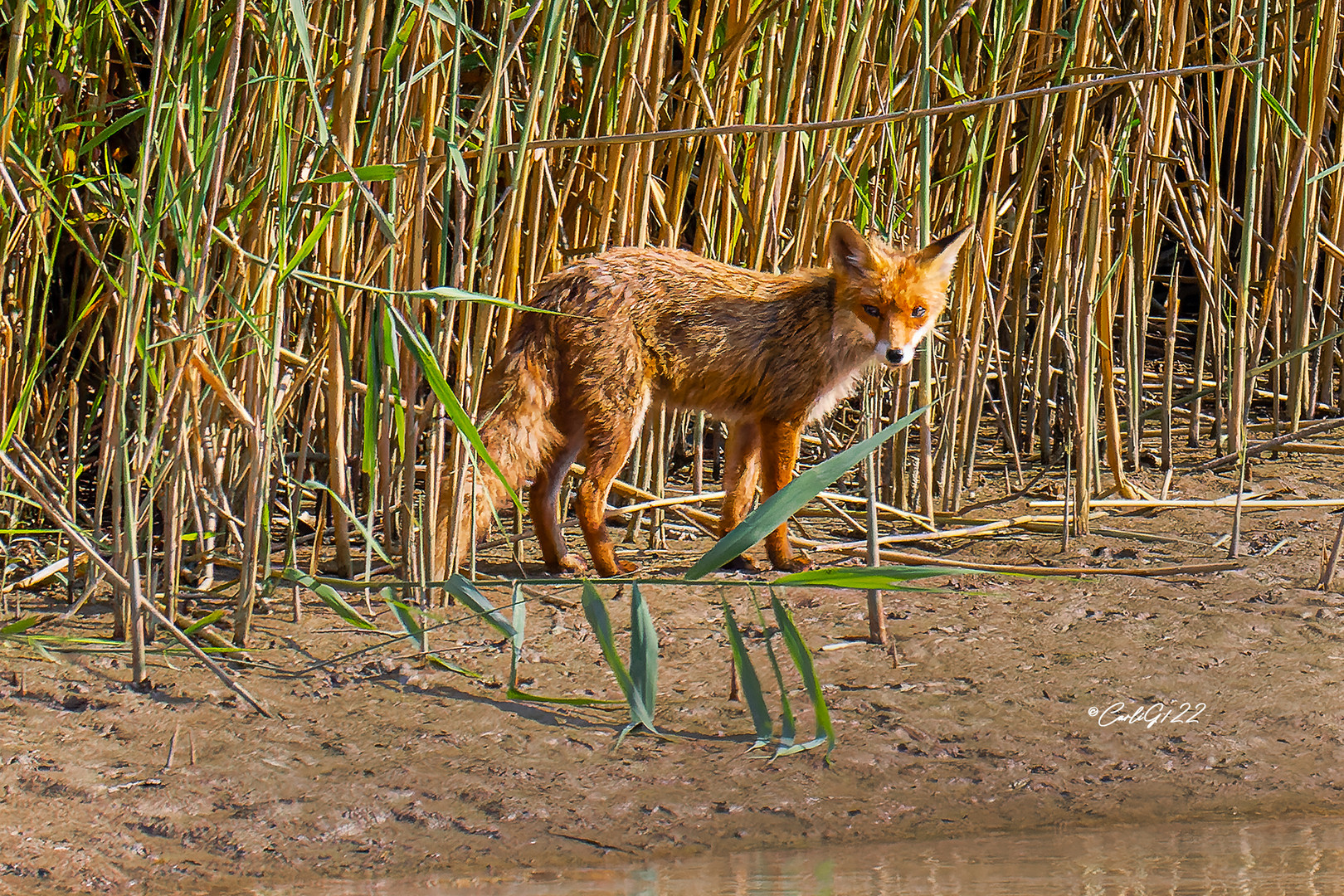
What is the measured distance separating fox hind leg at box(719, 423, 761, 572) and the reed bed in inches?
8.1

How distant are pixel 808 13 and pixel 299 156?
1722 mm

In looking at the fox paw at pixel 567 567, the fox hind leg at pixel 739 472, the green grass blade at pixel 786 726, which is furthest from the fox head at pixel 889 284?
the green grass blade at pixel 786 726

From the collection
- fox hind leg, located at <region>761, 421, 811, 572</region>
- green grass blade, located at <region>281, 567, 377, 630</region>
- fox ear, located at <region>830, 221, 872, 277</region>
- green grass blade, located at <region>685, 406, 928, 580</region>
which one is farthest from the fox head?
green grass blade, located at <region>281, 567, 377, 630</region>

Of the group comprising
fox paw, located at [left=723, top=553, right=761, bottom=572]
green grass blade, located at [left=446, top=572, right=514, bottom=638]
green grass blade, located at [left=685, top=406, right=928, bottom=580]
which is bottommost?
fox paw, located at [left=723, top=553, right=761, bottom=572]

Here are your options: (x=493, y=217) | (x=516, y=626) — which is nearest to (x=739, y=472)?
(x=493, y=217)

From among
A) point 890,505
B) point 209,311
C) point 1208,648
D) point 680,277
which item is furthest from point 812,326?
point 209,311

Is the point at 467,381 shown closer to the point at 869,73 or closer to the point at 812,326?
the point at 812,326

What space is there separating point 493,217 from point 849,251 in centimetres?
136

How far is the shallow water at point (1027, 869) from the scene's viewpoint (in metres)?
2.29

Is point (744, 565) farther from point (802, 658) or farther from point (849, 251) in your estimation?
point (802, 658)

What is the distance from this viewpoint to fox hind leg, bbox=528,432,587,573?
4.17 m

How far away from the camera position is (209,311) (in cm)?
372

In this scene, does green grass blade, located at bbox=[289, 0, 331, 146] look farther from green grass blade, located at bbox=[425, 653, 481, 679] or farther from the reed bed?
green grass blade, located at bbox=[425, 653, 481, 679]

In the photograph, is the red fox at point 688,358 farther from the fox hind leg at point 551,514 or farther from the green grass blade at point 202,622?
the green grass blade at point 202,622
